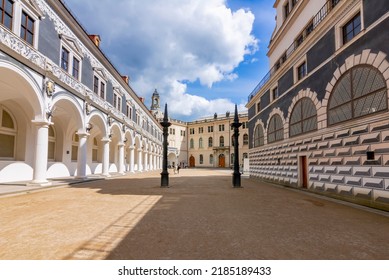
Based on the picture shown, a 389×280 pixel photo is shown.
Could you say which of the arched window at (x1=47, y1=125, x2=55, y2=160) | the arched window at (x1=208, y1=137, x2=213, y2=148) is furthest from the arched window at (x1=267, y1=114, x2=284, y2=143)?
the arched window at (x1=208, y1=137, x2=213, y2=148)

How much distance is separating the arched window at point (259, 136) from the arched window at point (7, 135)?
21268 mm

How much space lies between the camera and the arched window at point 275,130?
1778cm

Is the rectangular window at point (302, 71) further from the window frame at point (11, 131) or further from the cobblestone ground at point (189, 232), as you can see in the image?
the window frame at point (11, 131)

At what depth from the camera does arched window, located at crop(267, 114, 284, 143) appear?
1778 centimetres

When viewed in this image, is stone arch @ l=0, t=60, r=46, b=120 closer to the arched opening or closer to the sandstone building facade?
the sandstone building facade

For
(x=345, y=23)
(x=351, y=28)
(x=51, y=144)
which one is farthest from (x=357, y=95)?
(x=51, y=144)

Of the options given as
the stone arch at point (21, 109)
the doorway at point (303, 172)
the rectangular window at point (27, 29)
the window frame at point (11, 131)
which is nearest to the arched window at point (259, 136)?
the doorway at point (303, 172)

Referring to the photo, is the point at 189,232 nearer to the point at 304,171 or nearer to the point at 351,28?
the point at 351,28

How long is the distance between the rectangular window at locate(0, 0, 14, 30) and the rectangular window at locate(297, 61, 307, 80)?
657 inches

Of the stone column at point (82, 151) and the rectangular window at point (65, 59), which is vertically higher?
the rectangular window at point (65, 59)

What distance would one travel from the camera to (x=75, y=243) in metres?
4.25

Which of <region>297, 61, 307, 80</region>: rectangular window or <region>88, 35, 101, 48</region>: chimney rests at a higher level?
<region>88, 35, 101, 48</region>: chimney

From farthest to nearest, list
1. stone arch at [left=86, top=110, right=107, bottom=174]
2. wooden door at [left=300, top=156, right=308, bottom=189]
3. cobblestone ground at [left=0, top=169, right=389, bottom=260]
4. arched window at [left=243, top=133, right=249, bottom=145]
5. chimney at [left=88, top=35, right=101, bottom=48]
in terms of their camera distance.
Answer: arched window at [left=243, top=133, right=249, bottom=145], stone arch at [left=86, top=110, right=107, bottom=174], chimney at [left=88, top=35, right=101, bottom=48], wooden door at [left=300, top=156, right=308, bottom=189], cobblestone ground at [left=0, top=169, right=389, bottom=260]
